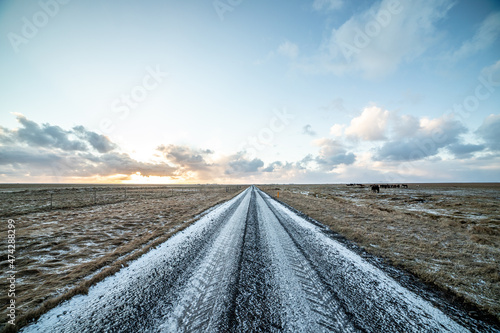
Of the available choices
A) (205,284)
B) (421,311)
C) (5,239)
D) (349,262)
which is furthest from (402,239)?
(5,239)

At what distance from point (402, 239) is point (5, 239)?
19.1 metres

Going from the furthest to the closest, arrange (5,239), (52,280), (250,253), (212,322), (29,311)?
1. (5,239)
2. (250,253)
3. (52,280)
4. (29,311)
5. (212,322)

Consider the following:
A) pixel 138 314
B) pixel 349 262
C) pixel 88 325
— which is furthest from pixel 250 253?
pixel 88 325

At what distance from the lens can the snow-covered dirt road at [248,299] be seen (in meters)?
3.18

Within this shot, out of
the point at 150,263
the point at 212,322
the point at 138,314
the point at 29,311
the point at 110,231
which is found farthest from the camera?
the point at 110,231

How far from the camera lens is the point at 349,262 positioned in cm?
604

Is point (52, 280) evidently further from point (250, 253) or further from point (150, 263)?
point (250, 253)

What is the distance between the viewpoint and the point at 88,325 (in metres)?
3.20

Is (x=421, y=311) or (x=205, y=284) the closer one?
(x=421, y=311)

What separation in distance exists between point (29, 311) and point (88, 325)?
5.60 feet

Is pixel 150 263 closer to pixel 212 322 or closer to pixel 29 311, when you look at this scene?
pixel 29 311

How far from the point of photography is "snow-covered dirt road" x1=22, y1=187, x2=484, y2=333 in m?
3.18

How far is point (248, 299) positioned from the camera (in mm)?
3881

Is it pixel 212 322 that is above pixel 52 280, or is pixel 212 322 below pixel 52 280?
above
